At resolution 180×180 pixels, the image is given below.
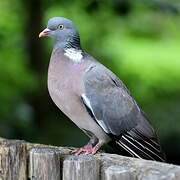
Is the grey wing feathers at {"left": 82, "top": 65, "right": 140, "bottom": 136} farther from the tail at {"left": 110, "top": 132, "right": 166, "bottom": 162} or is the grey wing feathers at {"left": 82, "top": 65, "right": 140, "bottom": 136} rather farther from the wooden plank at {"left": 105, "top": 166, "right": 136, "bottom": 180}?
the wooden plank at {"left": 105, "top": 166, "right": 136, "bottom": 180}

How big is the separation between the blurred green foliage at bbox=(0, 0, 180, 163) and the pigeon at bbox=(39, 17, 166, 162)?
1.53 meters

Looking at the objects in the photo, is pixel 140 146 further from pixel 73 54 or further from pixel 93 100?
pixel 73 54

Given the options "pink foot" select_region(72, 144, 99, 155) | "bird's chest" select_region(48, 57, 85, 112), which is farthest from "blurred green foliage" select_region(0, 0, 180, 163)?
"pink foot" select_region(72, 144, 99, 155)

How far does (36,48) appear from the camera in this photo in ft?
26.8

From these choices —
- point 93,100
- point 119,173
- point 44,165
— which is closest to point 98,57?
point 93,100

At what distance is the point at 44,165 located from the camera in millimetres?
3359

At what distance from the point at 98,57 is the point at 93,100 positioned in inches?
174

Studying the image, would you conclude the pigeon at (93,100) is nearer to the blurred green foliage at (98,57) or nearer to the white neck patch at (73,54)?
the white neck patch at (73,54)

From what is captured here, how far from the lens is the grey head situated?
4371 millimetres

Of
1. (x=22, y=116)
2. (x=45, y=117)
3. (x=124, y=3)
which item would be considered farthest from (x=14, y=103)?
(x=124, y=3)

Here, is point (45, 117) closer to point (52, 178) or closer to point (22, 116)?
point (22, 116)

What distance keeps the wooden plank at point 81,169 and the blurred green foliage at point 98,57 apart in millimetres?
2743

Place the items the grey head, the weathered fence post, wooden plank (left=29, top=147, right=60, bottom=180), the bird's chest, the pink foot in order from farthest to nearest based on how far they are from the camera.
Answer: the grey head, the bird's chest, the pink foot, the weathered fence post, wooden plank (left=29, top=147, right=60, bottom=180)

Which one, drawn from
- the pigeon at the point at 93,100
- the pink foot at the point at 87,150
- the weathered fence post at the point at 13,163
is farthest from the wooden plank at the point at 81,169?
the pigeon at the point at 93,100
